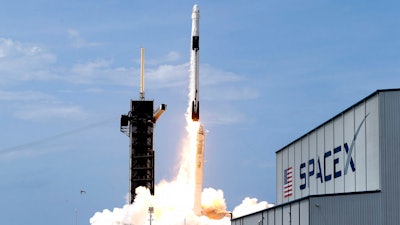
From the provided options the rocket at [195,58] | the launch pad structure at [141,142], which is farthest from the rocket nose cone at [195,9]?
the launch pad structure at [141,142]

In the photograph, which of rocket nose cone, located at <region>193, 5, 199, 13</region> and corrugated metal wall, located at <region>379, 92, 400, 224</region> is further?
rocket nose cone, located at <region>193, 5, 199, 13</region>

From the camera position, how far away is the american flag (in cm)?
8925

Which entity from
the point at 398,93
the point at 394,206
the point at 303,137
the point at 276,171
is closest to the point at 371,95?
the point at 398,93

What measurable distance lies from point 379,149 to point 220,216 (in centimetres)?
6662

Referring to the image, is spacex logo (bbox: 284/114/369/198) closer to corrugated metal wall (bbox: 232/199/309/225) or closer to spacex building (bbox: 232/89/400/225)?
spacex building (bbox: 232/89/400/225)

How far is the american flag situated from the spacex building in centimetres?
966

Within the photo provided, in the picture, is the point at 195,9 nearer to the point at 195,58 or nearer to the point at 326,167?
the point at 195,58

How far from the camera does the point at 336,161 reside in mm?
71438

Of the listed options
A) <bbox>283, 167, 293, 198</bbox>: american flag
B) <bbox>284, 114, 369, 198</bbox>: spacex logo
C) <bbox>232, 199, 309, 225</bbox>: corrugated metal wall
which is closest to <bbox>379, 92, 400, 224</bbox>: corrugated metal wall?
<bbox>284, 114, 369, 198</bbox>: spacex logo

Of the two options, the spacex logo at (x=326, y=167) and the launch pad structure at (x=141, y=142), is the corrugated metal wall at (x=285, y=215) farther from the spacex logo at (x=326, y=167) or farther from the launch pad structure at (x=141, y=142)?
the launch pad structure at (x=141, y=142)

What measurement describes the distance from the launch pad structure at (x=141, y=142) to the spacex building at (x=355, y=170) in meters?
48.2

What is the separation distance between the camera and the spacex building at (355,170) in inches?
2309

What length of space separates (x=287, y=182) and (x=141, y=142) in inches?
1490

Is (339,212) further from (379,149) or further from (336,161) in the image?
(336,161)
